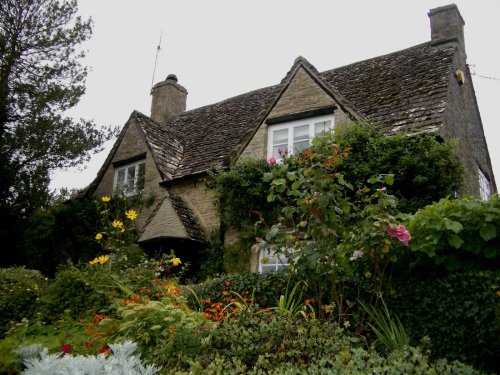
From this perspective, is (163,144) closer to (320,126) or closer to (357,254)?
(320,126)

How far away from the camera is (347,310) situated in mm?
6379

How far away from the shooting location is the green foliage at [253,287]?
734cm

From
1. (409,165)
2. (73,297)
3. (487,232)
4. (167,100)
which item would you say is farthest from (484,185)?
(167,100)

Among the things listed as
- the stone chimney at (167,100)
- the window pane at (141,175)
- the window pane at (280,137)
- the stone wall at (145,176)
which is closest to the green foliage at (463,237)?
the window pane at (280,137)

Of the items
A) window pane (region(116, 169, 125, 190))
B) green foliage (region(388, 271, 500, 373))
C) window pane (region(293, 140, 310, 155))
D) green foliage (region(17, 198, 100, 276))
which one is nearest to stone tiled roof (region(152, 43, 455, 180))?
window pane (region(293, 140, 310, 155))

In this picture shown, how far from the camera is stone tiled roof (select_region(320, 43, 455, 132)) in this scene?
12.0 meters

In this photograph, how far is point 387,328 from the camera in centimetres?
578

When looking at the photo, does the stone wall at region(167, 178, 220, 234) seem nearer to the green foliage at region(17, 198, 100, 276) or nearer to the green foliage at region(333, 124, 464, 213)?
the green foliage at region(17, 198, 100, 276)

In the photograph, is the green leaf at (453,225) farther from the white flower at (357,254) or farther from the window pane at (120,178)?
the window pane at (120,178)

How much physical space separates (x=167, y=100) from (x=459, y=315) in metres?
19.5

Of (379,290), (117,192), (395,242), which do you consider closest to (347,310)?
(379,290)

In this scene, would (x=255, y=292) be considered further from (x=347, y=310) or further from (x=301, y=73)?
(x=301, y=73)

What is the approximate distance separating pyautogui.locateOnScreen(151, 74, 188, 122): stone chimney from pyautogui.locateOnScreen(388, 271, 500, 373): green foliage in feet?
60.5

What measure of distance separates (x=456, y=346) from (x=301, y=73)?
9982 millimetres
